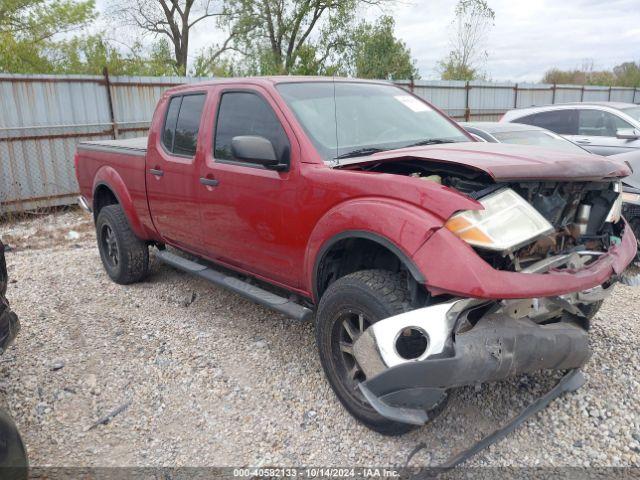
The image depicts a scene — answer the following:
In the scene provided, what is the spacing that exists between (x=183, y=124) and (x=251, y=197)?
1.31 metres

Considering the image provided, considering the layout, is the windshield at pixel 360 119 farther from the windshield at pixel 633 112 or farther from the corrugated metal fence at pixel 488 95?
the corrugated metal fence at pixel 488 95

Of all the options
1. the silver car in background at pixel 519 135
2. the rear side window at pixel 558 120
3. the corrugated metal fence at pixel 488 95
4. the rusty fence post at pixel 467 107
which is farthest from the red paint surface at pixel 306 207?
the rusty fence post at pixel 467 107

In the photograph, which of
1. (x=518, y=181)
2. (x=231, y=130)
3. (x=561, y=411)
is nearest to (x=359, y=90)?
(x=231, y=130)

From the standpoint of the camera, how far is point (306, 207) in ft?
10.5

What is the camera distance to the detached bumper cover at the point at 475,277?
232 cm

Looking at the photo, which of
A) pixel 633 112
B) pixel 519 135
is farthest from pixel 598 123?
pixel 519 135

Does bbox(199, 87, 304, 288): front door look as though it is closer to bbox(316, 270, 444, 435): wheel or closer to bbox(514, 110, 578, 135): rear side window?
bbox(316, 270, 444, 435): wheel

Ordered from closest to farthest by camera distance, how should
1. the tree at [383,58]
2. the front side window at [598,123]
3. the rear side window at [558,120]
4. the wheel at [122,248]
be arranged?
the wheel at [122,248] < the front side window at [598,123] < the rear side window at [558,120] < the tree at [383,58]

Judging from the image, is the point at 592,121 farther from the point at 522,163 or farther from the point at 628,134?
the point at 522,163

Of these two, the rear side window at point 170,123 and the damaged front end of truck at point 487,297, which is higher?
the rear side window at point 170,123

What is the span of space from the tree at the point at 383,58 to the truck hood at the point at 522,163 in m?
16.3

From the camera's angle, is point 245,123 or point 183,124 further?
point 183,124

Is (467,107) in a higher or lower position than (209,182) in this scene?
higher

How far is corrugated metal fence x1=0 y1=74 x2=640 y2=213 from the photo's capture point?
898 centimetres
